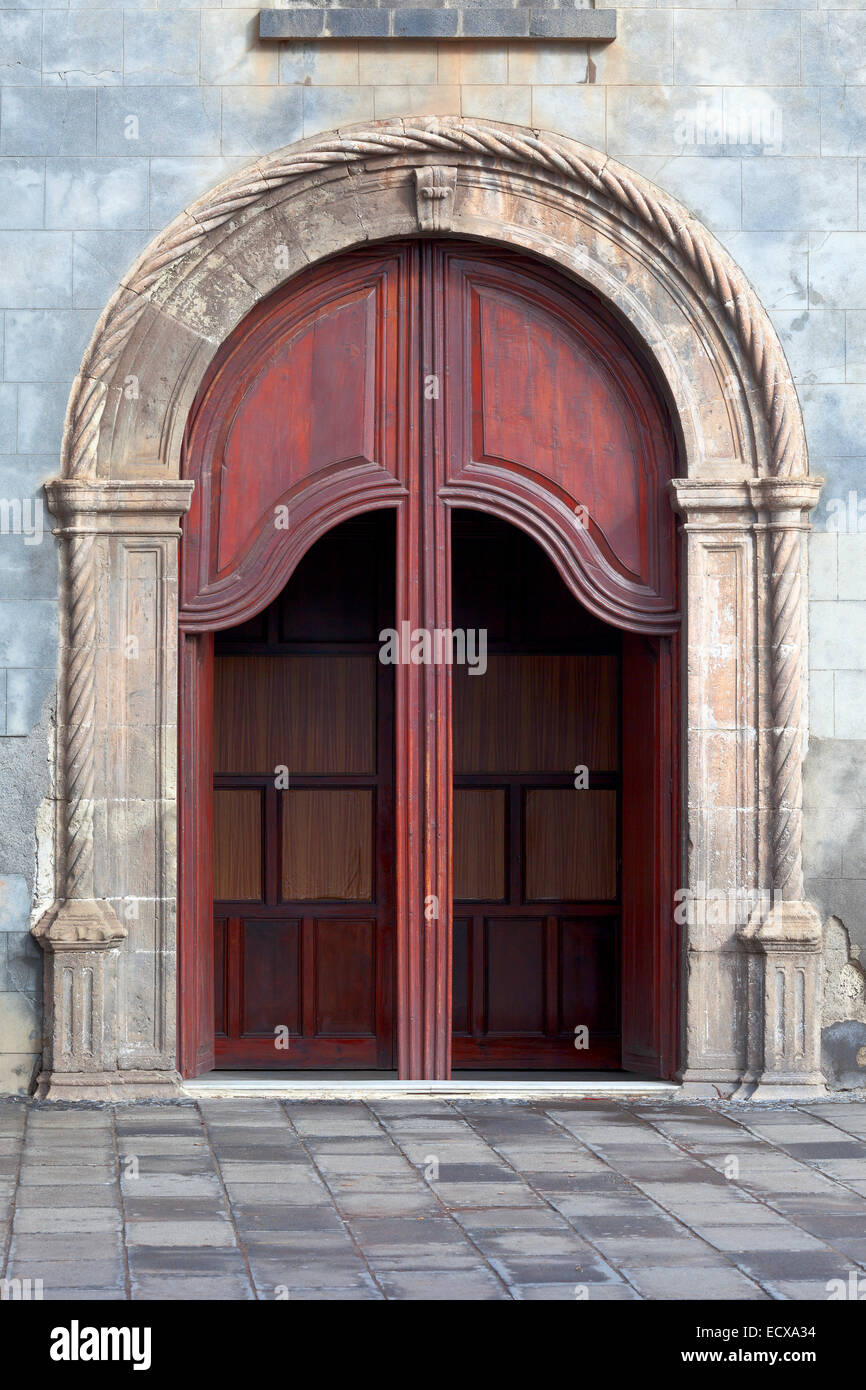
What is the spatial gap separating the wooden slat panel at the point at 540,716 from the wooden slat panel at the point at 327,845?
64cm

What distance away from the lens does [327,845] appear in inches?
367

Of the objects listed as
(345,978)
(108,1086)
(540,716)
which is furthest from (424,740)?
(108,1086)

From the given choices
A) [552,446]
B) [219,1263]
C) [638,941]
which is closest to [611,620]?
[552,446]

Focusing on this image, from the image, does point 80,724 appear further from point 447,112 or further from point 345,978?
point 447,112

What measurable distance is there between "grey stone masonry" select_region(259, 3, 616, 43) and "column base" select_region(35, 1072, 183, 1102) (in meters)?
4.56

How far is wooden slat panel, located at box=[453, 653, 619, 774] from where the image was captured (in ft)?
30.8

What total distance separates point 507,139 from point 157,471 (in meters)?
2.11

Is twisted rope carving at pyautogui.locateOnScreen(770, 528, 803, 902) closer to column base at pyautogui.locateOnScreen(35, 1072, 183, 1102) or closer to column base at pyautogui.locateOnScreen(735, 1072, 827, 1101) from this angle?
column base at pyautogui.locateOnScreen(735, 1072, 827, 1101)

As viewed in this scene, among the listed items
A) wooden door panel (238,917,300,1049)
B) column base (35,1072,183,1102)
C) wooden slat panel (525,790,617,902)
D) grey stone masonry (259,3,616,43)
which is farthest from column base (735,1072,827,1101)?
grey stone masonry (259,3,616,43)

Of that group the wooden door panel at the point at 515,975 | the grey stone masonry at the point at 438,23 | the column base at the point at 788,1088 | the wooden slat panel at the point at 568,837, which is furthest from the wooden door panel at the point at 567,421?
the wooden door panel at the point at 515,975

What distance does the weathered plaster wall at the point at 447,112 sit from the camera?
7.68 meters

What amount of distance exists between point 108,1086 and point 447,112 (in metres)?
4.49

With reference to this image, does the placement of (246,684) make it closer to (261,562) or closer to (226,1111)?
(261,562)

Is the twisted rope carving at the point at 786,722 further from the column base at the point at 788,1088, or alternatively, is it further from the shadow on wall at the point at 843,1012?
the column base at the point at 788,1088
